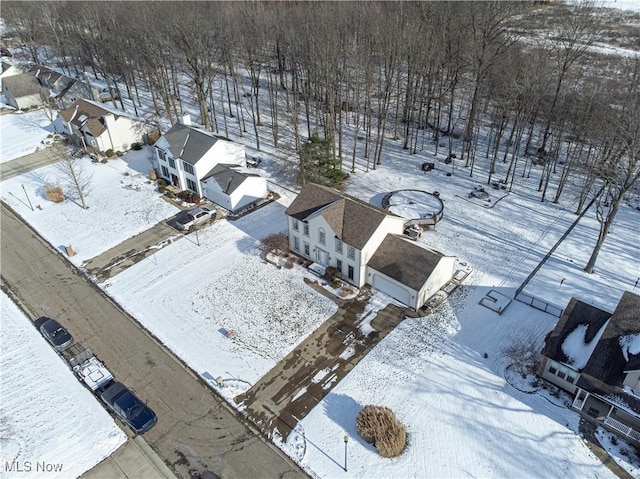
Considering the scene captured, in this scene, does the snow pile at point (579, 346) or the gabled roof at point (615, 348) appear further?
the snow pile at point (579, 346)

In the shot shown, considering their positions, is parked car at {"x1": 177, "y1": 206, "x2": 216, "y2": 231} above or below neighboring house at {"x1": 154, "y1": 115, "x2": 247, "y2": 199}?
below

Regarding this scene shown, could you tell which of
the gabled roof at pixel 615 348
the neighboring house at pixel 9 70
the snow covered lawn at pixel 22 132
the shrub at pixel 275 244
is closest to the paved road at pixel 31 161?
the snow covered lawn at pixel 22 132

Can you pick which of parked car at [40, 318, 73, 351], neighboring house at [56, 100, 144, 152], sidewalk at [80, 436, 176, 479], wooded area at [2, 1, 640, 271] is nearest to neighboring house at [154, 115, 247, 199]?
wooded area at [2, 1, 640, 271]

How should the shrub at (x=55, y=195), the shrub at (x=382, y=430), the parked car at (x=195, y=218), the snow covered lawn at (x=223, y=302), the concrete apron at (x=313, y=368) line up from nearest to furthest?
the shrub at (x=382, y=430) → the concrete apron at (x=313, y=368) → the snow covered lawn at (x=223, y=302) → the parked car at (x=195, y=218) → the shrub at (x=55, y=195)

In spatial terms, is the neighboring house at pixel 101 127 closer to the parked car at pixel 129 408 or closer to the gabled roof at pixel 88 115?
the gabled roof at pixel 88 115

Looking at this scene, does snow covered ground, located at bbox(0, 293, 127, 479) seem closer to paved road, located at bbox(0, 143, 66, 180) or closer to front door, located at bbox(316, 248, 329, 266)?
front door, located at bbox(316, 248, 329, 266)
